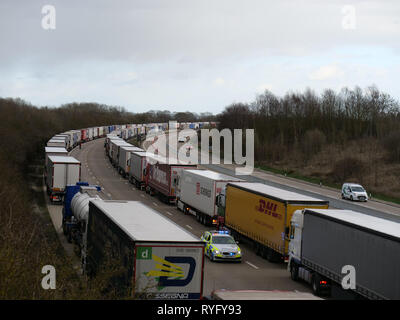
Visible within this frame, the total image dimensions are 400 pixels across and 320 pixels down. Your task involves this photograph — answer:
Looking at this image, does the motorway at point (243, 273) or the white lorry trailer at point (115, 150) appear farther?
the white lorry trailer at point (115, 150)

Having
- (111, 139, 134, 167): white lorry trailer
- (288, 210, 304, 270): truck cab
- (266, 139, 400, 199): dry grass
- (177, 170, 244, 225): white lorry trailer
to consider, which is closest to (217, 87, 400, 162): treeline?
(266, 139, 400, 199): dry grass

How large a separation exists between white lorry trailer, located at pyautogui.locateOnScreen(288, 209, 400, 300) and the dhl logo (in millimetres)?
2182

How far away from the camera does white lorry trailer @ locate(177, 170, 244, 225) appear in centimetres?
3462

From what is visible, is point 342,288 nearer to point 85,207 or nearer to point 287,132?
point 85,207

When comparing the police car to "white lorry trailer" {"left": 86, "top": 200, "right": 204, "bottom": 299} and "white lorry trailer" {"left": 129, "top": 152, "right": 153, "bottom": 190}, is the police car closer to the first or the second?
"white lorry trailer" {"left": 86, "top": 200, "right": 204, "bottom": 299}

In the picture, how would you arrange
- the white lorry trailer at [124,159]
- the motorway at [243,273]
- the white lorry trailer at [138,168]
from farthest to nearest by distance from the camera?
the white lorry trailer at [124,159], the white lorry trailer at [138,168], the motorway at [243,273]

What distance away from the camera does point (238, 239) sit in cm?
3050

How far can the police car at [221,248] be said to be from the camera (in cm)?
2633

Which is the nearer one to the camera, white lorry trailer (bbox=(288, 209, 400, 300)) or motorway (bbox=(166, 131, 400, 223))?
white lorry trailer (bbox=(288, 209, 400, 300))

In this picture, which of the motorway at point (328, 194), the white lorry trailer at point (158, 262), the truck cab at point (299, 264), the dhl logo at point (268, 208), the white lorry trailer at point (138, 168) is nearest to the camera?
the white lorry trailer at point (158, 262)

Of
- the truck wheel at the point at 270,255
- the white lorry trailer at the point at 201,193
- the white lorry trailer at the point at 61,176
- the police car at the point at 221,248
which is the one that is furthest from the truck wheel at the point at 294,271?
the white lorry trailer at the point at 61,176

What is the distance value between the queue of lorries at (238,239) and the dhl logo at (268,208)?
42mm

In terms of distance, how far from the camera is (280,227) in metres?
24.9

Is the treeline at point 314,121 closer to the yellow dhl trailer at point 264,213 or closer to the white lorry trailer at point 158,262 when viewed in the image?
the yellow dhl trailer at point 264,213
